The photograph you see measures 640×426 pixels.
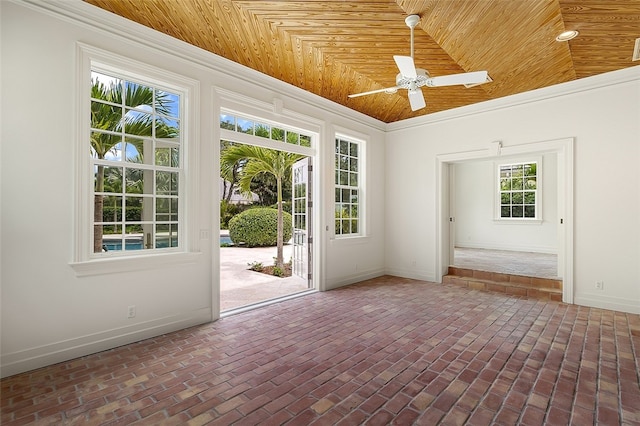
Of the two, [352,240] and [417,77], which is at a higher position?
[417,77]

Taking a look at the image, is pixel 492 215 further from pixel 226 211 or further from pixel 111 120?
pixel 226 211

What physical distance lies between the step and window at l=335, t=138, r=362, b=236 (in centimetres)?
193

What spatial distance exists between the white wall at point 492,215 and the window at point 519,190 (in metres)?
0.15

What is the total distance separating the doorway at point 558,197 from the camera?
14.2 feet

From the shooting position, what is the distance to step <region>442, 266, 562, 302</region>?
459 cm

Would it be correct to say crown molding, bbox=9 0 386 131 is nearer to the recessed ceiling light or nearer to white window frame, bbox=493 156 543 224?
the recessed ceiling light

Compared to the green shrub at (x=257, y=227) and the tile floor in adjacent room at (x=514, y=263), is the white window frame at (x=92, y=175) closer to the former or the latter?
the tile floor in adjacent room at (x=514, y=263)

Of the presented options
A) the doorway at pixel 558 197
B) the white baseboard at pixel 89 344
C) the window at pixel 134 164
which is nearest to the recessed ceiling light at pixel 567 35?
the doorway at pixel 558 197

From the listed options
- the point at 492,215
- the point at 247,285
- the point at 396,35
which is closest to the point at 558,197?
the point at 396,35

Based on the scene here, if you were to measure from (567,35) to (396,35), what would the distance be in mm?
1722

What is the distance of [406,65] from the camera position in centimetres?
275

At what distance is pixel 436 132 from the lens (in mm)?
5672

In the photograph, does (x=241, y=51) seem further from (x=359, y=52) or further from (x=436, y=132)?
(x=436, y=132)

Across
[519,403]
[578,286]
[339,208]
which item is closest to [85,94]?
[339,208]
